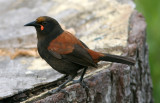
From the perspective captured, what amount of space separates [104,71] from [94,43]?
2.42 ft

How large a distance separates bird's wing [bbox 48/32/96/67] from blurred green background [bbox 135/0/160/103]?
7.29 feet

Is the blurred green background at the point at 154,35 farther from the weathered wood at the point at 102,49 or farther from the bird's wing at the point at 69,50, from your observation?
the bird's wing at the point at 69,50

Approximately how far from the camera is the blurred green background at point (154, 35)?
17.2ft

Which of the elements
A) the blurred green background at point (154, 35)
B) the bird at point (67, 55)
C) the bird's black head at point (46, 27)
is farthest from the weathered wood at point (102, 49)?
the blurred green background at point (154, 35)

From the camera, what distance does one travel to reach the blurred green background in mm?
5251

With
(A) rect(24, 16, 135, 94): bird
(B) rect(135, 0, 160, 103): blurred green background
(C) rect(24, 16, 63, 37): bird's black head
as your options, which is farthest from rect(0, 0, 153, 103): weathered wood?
(B) rect(135, 0, 160, 103): blurred green background

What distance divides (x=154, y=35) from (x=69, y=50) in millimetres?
2805

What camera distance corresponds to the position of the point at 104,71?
331 centimetres

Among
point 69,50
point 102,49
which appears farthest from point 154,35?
point 69,50

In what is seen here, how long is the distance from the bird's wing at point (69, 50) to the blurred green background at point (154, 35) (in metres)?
2.22

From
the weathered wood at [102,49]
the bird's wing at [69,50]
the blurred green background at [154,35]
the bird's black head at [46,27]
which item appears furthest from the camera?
the blurred green background at [154,35]

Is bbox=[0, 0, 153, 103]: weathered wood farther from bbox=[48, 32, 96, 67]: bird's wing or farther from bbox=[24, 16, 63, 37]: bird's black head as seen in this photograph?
bbox=[24, 16, 63, 37]: bird's black head

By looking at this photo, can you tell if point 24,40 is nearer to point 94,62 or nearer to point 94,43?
point 94,43

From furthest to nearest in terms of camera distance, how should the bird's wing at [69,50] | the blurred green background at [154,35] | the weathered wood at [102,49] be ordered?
the blurred green background at [154,35], the bird's wing at [69,50], the weathered wood at [102,49]
